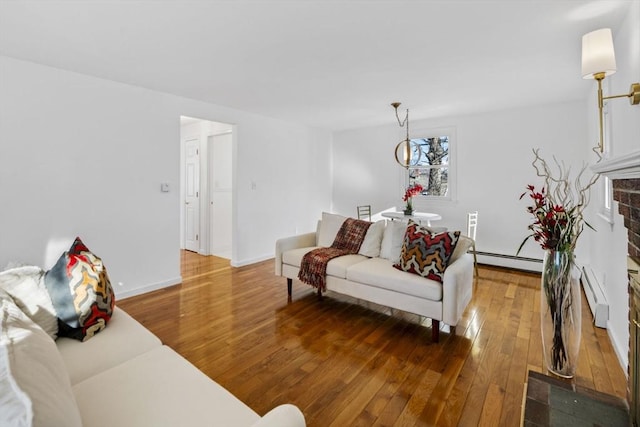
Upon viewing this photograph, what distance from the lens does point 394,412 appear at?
5.79ft

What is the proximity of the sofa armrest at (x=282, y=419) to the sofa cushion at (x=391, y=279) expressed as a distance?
181 centimetres

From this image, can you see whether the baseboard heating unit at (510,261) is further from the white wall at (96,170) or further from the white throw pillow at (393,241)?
the white wall at (96,170)

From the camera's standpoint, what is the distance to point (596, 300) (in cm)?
284

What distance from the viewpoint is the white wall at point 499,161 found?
427 centimetres

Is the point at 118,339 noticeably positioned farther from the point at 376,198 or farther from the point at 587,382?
the point at 376,198

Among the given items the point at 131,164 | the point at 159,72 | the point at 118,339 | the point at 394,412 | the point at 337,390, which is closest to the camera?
the point at 118,339

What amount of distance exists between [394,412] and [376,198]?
4557 mm

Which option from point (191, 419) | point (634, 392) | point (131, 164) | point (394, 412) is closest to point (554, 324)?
point (634, 392)

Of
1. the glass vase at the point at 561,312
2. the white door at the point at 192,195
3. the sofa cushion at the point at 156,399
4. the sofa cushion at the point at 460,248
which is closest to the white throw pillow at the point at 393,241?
the sofa cushion at the point at 460,248

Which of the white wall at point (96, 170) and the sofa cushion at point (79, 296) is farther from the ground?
the white wall at point (96, 170)

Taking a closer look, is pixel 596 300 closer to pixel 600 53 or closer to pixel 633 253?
pixel 633 253

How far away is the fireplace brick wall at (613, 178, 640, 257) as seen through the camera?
129 centimetres

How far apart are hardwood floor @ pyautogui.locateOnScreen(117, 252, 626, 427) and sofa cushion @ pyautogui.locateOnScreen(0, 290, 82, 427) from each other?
1182 millimetres

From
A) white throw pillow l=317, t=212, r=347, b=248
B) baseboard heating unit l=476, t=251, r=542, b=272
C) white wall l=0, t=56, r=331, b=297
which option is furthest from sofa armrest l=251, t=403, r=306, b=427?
baseboard heating unit l=476, t=251, r=542, b=272
